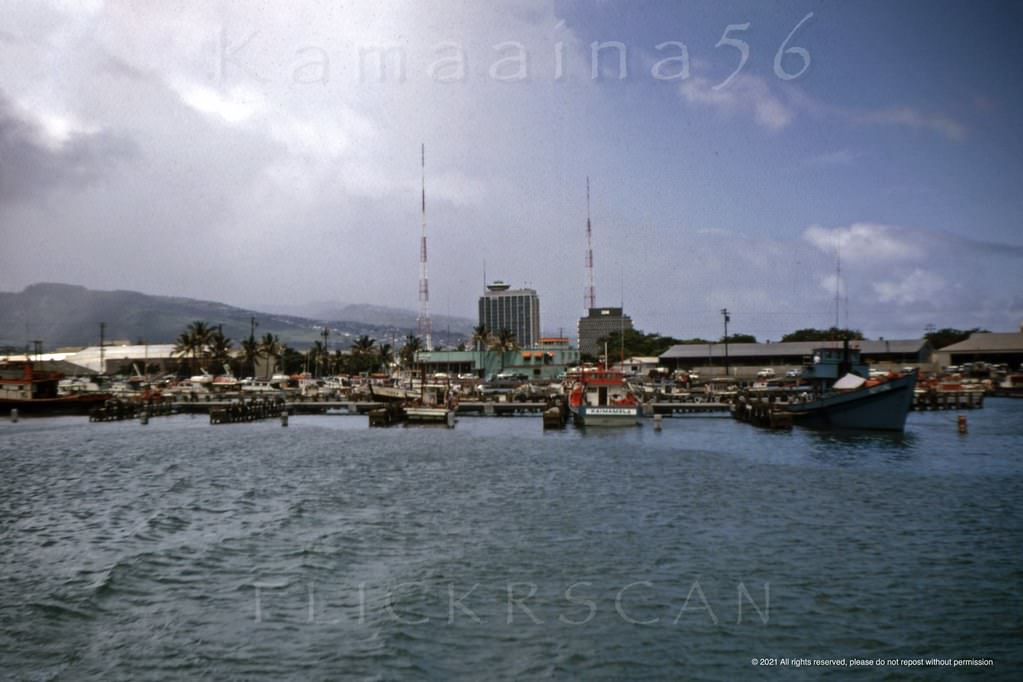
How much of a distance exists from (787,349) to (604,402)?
81125 millimetres

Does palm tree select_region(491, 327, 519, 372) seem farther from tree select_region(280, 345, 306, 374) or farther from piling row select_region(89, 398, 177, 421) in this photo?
piling row select_region(89, 398, 177, 421)

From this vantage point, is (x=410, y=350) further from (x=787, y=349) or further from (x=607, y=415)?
(x=607, y=415)

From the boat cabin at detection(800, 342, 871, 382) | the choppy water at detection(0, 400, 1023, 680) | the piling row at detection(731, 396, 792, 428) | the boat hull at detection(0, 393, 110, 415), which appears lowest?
the choppy water at detection(0, 400, 1023, 680)

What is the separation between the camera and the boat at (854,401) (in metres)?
58.5

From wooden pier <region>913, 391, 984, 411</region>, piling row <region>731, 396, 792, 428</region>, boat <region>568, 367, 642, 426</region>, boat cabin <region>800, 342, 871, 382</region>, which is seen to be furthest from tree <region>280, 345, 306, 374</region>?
boat cabin <region>800, 342, 871, 382</region>

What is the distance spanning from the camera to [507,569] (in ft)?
68.9

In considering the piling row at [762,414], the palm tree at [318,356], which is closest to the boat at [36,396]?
the palm tree at [318,356]

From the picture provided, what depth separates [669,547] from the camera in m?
23.5

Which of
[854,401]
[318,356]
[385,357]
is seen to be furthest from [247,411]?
[385,357]

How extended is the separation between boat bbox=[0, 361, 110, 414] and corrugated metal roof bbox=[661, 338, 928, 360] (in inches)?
3809

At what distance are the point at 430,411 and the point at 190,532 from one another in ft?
160

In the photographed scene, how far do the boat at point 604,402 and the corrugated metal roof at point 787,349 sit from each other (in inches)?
2901

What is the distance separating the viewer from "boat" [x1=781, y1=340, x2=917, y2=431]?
58.5m

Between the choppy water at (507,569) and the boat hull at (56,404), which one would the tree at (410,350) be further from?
the choppy water at (507,569)
